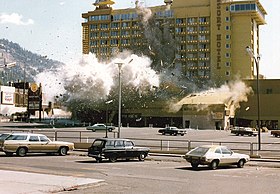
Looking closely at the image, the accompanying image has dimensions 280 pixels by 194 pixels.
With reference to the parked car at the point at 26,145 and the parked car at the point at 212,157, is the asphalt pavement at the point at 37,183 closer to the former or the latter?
the parked car at the point at 212,157

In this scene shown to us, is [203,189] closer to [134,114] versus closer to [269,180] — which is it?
[269,180]

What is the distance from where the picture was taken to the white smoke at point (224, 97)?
11525cm

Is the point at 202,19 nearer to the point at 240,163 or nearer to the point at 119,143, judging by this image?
the point at 119,143

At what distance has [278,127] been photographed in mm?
116062

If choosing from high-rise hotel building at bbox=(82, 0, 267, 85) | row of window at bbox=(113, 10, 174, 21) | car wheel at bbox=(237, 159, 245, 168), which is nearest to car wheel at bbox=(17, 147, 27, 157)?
car wheel at bbox=(237, 159, 245, 168)

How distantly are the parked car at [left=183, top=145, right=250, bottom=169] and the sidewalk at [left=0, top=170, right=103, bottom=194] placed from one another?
341 inches

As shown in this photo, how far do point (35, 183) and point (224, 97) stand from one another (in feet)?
342

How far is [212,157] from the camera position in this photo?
2584cm

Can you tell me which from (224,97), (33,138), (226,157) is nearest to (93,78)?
(224,97)

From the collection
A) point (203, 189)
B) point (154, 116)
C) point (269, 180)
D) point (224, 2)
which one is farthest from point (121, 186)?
point (224, 2)

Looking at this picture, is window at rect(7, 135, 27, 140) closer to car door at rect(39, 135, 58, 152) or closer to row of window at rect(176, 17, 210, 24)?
car door at rect(39, 135, 58, 152)

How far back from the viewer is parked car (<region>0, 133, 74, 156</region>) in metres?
31.0

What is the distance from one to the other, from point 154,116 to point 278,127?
32.6m

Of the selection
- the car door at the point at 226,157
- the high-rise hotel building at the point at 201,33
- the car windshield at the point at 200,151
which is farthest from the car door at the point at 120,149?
the high-rise hotel building at the point at 201,33
